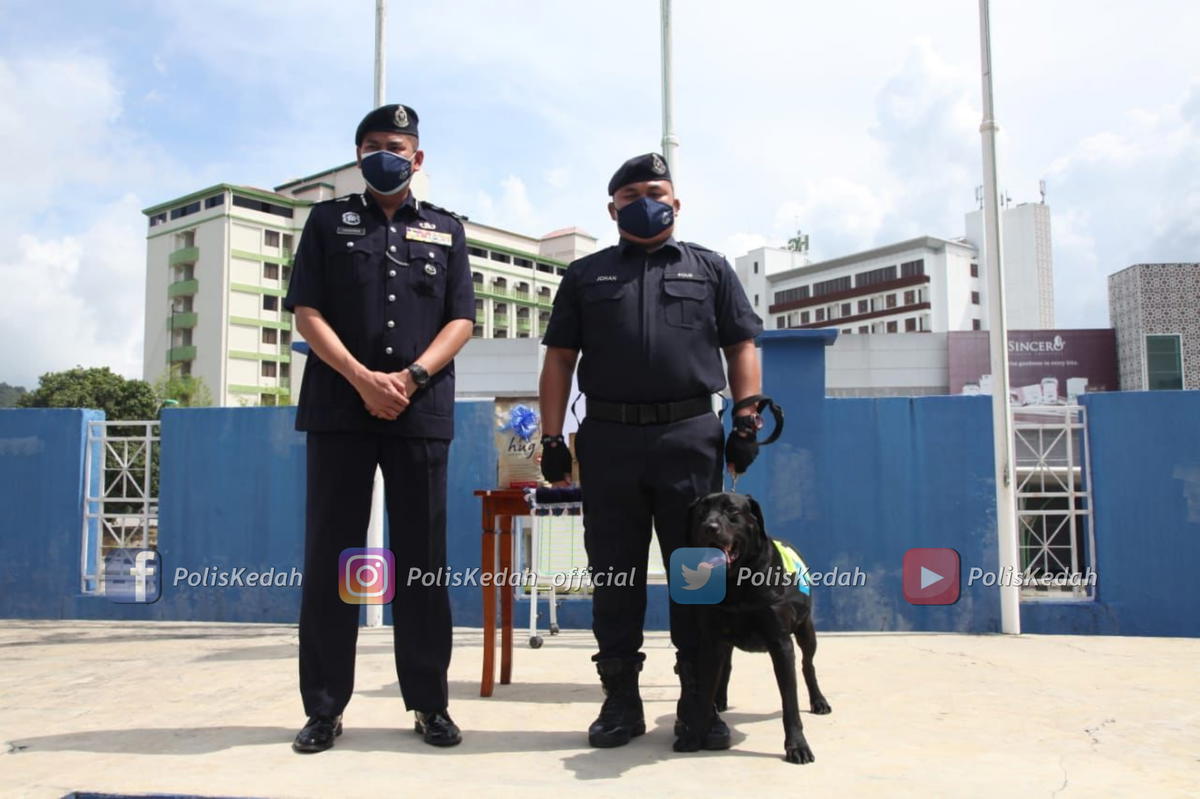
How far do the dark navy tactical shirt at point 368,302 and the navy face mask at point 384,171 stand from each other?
0.30 feet

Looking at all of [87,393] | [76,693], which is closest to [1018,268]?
[87,393]

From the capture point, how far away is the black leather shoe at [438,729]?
3201mm

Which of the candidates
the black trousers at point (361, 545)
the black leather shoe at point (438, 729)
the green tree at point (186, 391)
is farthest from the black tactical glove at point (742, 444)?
the green tree at point (186, 391)

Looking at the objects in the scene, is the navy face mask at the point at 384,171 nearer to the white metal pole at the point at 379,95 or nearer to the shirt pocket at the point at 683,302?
the shirt pocket at the point at 683,302

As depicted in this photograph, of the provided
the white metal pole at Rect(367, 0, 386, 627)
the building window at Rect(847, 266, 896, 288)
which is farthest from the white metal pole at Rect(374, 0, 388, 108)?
the building window at Rect(847, 266, 896, 288)

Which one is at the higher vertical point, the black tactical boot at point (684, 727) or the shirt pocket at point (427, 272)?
the shirt pocket at point (427, 272)

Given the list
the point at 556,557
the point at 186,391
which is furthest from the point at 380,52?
the point at 186,391

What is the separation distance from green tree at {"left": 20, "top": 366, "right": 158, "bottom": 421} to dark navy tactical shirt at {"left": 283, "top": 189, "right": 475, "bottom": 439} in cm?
4534

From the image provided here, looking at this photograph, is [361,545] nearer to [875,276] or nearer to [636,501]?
[636,501]

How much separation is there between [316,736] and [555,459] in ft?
4.03

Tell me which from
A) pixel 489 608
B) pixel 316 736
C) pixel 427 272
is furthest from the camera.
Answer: pixel 489 608

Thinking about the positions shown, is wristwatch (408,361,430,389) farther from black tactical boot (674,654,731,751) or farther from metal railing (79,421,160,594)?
metal railing (79,421,160,594)

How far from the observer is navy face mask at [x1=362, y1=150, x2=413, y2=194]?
338 centimetres

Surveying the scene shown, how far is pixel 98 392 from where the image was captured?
1784 inches
